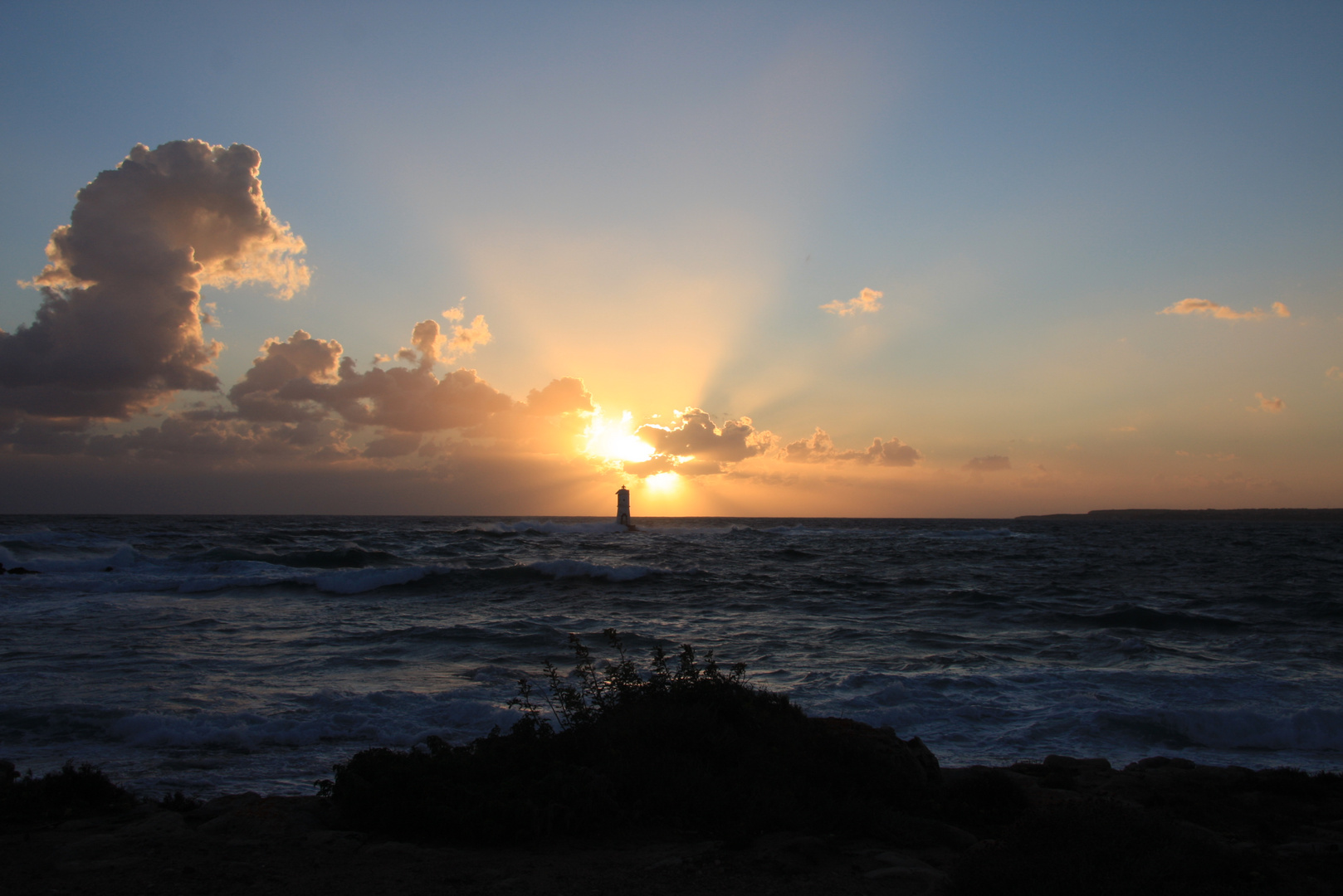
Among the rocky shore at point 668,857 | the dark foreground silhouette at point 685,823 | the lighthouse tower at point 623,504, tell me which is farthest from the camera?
the lighthouse tower at point 623,504

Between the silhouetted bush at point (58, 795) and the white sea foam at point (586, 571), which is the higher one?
the silhouetted bush at point (58, 795)

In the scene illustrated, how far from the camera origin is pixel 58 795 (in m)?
5.72

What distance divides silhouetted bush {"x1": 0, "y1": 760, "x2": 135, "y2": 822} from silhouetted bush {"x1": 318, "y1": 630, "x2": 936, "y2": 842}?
5.65 feet

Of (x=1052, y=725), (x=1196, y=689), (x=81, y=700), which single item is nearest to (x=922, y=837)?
(x=1052, y=725)

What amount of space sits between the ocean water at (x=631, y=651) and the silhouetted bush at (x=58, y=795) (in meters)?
0.78

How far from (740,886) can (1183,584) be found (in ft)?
96.1

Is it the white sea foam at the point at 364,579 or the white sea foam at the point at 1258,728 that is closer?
the white sea foam at the point at 1258,728

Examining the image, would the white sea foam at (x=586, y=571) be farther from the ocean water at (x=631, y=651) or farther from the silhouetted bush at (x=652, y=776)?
the silhouetted bush at (x=652, y=776)

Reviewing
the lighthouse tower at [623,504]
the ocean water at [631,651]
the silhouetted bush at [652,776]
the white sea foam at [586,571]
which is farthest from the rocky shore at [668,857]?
the lighthouse tower at [623,504]

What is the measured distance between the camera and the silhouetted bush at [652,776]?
5.30 m

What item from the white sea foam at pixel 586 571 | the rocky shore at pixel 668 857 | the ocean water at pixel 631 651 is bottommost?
the white sea foam at pixel 586 571

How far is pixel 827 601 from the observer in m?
22.3

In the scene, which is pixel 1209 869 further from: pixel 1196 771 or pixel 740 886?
pixel 1196 771

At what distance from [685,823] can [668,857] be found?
25.5 inches
